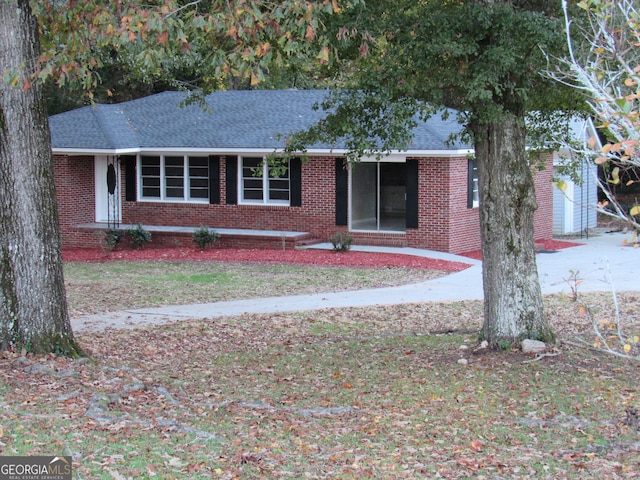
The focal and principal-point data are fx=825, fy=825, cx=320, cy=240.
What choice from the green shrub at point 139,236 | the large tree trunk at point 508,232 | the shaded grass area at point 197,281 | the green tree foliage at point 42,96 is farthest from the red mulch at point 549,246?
the green tree foliage at point 42,96

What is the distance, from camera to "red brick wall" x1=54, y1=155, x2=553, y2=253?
22.2 metres

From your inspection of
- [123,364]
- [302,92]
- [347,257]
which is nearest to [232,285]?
[347,257]

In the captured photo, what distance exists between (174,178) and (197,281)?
8.99m

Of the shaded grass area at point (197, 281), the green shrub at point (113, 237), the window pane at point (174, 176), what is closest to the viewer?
the shaded grass area at point (197, 281)

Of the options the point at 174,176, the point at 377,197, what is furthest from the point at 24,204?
the point at 174,176

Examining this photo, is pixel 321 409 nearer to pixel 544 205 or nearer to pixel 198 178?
pixel 198 178

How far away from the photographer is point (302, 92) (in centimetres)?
2697

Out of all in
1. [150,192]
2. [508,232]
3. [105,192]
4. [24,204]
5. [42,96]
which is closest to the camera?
[24,204]

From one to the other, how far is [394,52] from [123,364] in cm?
473

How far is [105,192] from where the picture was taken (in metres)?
26.3

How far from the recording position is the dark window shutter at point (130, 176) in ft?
85.3

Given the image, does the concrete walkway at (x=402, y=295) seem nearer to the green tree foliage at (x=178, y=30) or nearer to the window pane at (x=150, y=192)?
the green tree foliage at (x=178, y=30)

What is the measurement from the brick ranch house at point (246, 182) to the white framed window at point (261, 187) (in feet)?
0.10

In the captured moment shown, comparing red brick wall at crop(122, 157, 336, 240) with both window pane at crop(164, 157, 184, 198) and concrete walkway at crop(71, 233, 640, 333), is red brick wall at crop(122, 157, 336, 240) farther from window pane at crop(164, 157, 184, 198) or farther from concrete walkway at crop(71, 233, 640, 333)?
concrete walkway at crop(71, 233, 640, 333)
